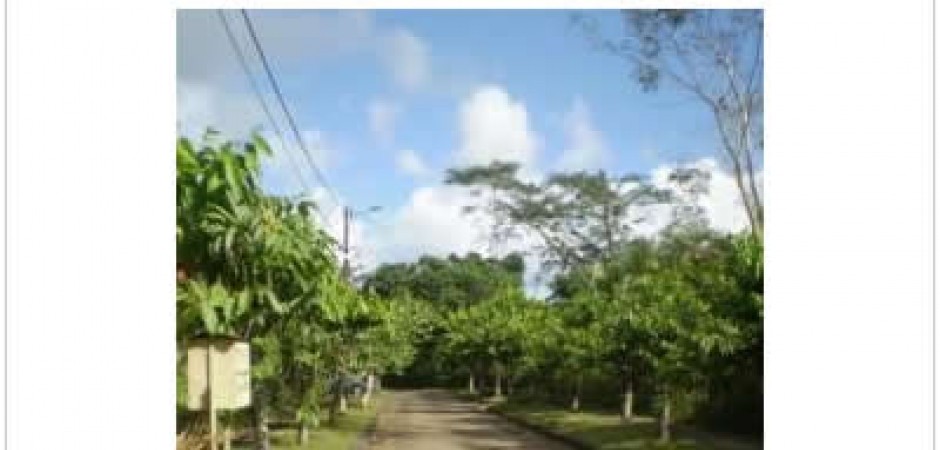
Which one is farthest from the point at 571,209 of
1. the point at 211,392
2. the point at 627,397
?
the point at 211,392

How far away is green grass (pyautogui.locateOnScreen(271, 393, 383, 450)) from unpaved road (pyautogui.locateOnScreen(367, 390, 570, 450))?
23 cm

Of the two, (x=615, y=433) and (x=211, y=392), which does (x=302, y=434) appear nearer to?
(x=615, y=433)

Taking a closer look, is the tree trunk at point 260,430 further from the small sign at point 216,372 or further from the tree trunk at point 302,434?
the small sign at point 216,372

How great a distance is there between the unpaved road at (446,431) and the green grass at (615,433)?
33 cm

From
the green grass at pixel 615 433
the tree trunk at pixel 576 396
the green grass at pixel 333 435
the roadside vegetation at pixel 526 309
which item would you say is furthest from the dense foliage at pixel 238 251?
the tree trunk at pixel 576 396

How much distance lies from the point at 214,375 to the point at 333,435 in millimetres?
9246

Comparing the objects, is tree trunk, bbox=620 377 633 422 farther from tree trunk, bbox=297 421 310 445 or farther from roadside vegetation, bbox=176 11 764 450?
tree trunk, bbox=297 421 310 445

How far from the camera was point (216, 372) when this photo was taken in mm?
4035
